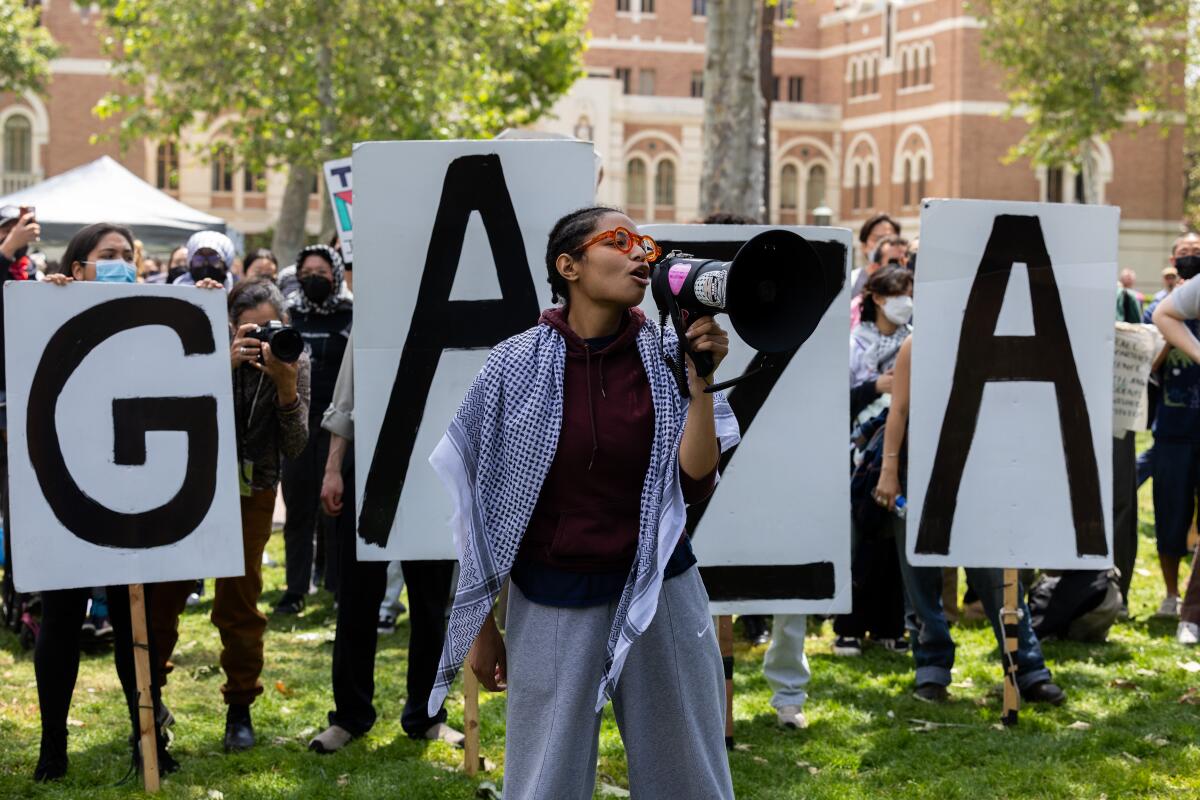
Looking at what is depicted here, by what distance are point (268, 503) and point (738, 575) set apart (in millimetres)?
1859

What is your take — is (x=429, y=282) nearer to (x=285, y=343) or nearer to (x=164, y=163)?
(x=285, y=343)

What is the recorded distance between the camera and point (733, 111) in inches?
640

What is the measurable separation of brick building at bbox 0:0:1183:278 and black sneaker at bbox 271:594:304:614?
49644 millimetres

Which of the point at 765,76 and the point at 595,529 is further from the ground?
the point at 765,76

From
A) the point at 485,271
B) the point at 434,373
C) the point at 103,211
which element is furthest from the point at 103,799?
the point at 103,211

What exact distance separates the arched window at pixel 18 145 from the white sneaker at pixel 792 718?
58214 mm

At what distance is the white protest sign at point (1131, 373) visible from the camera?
8.54 metres

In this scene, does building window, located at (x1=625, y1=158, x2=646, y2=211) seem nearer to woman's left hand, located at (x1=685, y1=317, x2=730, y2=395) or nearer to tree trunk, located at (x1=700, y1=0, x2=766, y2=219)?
tree trunk, located at (x1=700, y1=0, x2=766, y2=219)

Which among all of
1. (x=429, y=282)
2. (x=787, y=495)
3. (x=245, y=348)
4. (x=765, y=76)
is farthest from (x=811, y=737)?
(x=765, y=76)

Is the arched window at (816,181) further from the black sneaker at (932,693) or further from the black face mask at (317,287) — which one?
the black sneaker at (932,693)

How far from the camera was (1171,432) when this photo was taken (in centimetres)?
898

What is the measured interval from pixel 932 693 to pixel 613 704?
11.8 feet

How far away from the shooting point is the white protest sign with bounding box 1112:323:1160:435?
854cm

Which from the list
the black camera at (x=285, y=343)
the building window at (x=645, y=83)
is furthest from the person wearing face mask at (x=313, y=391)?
the building window at (x=645, y=83)
